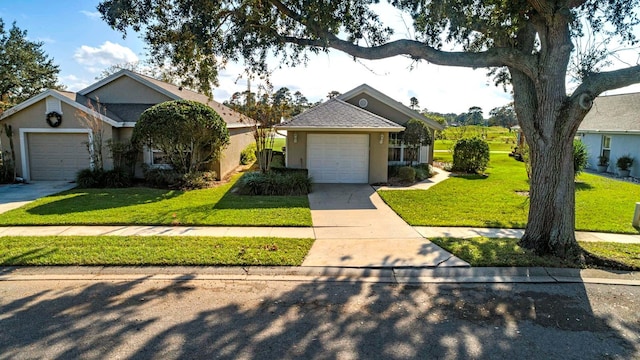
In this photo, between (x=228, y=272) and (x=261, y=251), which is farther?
(x=261, y=251)

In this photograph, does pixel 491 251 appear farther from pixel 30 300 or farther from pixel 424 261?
pixel 30 300

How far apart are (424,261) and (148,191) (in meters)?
10.3

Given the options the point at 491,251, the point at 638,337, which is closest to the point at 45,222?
the point at 491,251

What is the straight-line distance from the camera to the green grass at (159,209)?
361 inches

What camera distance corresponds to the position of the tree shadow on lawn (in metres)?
10.2

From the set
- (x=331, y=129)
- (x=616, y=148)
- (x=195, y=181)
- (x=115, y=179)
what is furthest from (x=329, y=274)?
(x=616, y=148)

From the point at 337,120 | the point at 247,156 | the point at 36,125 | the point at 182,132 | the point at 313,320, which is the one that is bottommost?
the point at 313,320

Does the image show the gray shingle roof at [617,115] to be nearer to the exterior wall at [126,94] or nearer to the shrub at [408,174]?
the shrub at [408,174]

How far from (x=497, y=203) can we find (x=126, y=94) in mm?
16541

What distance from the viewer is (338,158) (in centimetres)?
1605

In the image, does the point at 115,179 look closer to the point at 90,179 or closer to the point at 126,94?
the point at 90,179

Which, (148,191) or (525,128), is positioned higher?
(525,128)

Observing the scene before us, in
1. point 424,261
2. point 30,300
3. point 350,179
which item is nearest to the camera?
point 30,300

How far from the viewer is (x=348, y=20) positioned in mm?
8734
